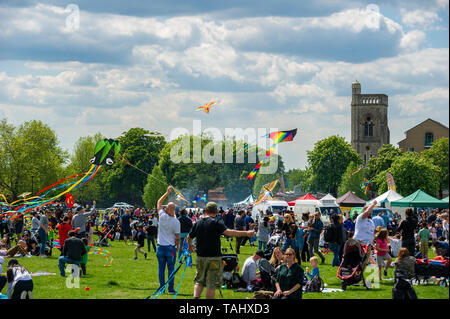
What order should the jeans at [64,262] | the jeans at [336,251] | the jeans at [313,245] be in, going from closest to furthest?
the jeans at [64,262] → the jeans at [336,251] → the jeans at [313,245]

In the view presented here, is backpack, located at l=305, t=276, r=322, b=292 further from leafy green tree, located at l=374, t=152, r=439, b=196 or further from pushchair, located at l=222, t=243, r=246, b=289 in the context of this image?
leafy green tree, located at l=374, t=152, r=439, b=196

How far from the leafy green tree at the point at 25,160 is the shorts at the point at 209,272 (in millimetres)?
47881

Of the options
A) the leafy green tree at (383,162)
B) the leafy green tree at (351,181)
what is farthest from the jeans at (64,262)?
the leafy green tree at (383,162)

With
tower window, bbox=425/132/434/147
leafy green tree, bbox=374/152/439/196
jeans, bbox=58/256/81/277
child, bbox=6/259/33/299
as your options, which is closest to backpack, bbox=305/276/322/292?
jeans, bbox=58/256/81/277

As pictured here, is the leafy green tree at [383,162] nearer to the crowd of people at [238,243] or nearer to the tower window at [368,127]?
the tower window at [368,127]

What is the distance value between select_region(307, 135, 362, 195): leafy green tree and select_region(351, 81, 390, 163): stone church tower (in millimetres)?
32971

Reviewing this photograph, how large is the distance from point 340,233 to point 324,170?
218ft

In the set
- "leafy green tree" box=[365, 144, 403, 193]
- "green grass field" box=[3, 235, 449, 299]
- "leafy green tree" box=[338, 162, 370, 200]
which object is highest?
"leafy green tree" box=[365, 144, 403, 193]

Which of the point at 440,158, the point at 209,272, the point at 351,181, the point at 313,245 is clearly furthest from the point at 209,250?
the point at 440,158

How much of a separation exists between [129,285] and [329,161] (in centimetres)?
7124

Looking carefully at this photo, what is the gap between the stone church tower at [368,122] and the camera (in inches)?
4557

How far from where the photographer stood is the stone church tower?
11575 centimetres

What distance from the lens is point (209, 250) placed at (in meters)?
10.0
